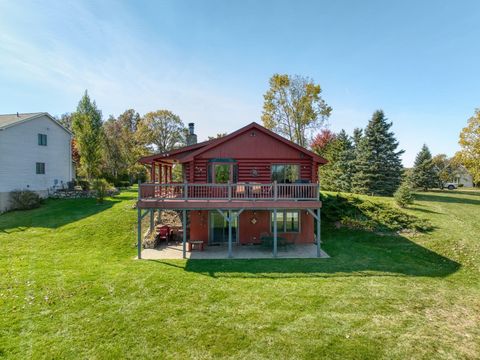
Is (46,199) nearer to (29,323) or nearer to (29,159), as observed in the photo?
(29,159)

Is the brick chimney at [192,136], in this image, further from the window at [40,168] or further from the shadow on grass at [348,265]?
the window at [40,168]

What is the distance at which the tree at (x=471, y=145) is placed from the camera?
2709cm

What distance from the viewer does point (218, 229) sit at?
1498 cm

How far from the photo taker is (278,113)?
34.1m

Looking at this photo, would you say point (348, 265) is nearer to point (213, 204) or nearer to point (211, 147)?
point (213, 204)

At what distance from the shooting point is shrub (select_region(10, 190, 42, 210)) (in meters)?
20.8

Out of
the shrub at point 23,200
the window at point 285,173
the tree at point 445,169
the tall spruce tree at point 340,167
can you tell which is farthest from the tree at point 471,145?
the shrub at point 23,200

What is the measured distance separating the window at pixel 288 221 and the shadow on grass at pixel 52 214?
13.7 metres

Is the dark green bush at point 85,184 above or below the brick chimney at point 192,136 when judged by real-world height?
below

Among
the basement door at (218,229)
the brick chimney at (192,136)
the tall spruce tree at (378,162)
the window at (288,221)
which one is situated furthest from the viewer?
the tall spruce tree at (378,162)

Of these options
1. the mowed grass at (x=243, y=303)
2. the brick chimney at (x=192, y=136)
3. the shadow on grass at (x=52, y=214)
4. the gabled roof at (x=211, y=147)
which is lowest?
the mowed grass at (x=243, y=303)

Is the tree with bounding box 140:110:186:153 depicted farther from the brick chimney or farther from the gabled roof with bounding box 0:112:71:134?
the brick chimney

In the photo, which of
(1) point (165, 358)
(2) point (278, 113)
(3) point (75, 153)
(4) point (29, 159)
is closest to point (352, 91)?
(2) point (278, 113)

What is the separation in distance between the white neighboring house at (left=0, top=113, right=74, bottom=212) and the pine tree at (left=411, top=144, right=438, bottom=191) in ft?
141
